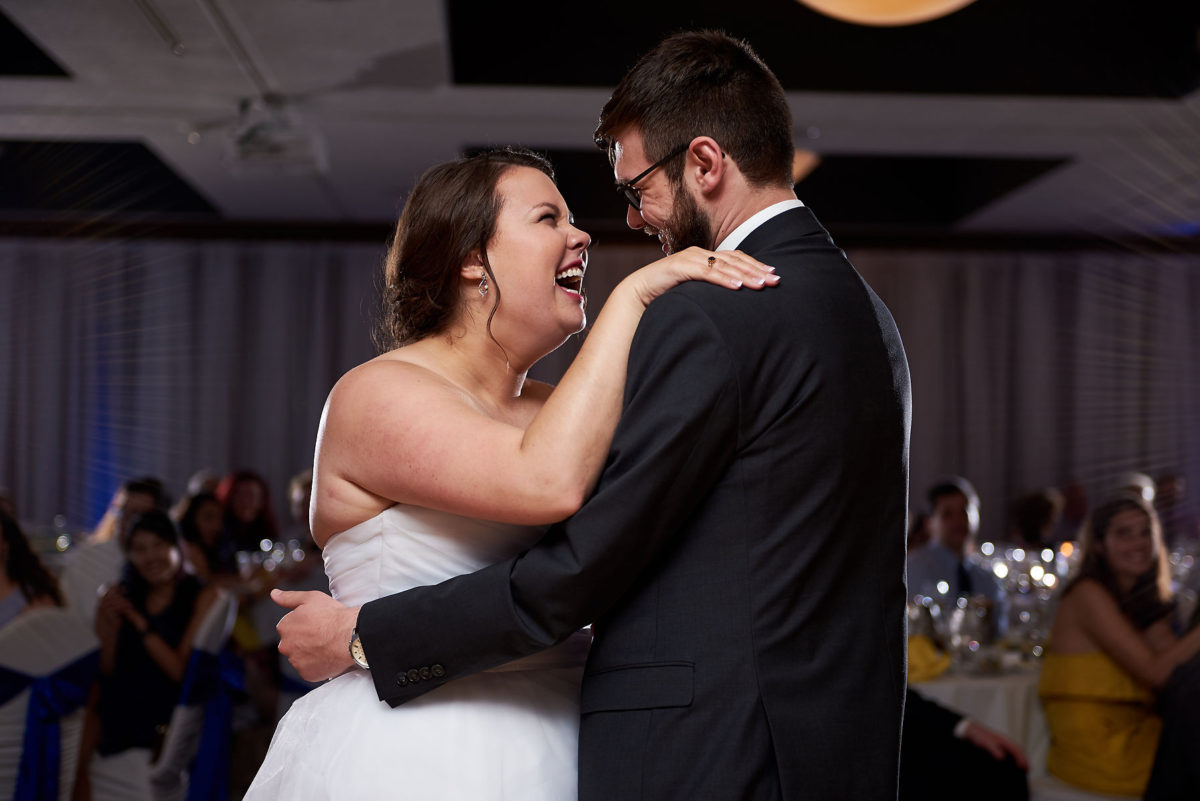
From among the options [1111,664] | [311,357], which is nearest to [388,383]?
[1111,664]

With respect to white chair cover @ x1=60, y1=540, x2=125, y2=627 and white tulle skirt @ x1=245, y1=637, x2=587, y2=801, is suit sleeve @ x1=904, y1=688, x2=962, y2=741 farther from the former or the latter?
white chair cover @ x1=60, y1=540, x2=125, y2=627

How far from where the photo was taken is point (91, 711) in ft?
13.9

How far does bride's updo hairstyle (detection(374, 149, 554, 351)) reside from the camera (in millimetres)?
1911

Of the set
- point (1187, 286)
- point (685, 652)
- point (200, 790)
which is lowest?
point (200, 790)

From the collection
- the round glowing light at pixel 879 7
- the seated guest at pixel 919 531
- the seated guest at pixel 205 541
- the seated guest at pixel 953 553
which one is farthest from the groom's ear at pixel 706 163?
the seated guest at pixel 919 531

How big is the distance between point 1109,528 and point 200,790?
3428 mm

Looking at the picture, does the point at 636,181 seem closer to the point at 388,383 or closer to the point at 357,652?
the point at 388,383

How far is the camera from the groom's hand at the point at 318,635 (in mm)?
1652

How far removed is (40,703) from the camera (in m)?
3.79

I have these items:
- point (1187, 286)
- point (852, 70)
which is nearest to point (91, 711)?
point (852, 70)

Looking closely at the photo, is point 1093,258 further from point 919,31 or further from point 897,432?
point 897,432

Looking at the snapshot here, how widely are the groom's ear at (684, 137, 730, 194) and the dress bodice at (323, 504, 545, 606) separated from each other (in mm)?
599

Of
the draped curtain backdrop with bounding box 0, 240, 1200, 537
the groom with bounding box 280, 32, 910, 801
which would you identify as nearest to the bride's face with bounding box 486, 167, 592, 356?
the groom with bounding box 280, 32, 910, 801

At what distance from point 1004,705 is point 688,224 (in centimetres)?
328
